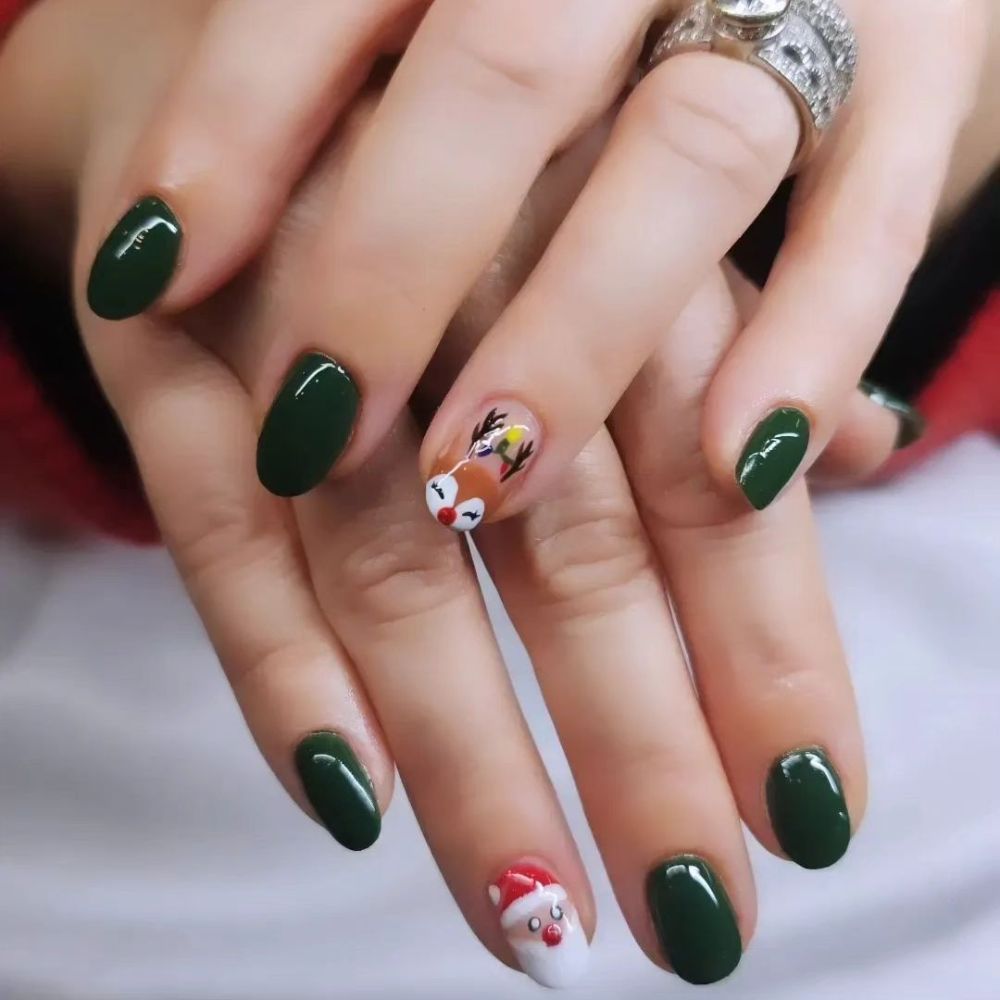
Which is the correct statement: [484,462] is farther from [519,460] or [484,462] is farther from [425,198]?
[425,198]

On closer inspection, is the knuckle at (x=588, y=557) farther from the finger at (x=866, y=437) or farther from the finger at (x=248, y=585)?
the finger at (x=866, y=437)

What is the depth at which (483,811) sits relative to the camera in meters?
0.47

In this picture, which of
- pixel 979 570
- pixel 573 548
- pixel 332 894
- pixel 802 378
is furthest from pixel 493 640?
pixel 979 570

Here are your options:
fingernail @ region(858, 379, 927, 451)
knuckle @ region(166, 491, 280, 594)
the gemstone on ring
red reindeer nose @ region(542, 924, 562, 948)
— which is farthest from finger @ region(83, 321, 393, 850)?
fingernail @ region(858, 379, 927, 451)

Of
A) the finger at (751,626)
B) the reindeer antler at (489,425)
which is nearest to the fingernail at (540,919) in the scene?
the finger at (751,626)

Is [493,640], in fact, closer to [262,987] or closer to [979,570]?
[262,987]

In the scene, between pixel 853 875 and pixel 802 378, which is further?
pixel 853 875

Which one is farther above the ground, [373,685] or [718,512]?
[718,512]

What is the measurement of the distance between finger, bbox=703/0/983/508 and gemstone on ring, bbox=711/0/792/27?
4.0 inches

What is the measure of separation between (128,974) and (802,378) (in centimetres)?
59

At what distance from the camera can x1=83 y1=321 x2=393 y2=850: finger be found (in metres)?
0.49

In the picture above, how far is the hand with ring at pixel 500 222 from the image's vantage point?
43cm

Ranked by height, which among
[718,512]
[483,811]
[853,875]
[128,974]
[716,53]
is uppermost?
[716,53]

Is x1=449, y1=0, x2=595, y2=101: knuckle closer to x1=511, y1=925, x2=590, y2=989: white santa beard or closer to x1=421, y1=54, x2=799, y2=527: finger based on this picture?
x1=421, y1=54, x2=799, y2=527: finger
